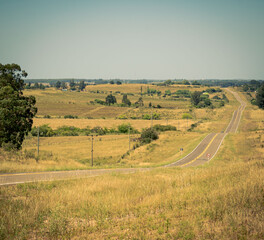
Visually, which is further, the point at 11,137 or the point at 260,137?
the point at 260,137

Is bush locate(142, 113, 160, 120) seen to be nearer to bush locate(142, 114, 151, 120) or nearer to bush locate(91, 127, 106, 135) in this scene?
bush locate(142, 114, 151, 120)

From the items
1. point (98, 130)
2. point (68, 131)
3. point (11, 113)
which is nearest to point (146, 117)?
point (98, 130)

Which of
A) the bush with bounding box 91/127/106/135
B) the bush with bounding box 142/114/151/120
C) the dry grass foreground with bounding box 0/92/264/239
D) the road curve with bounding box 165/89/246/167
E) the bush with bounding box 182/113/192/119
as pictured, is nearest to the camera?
the dry grass foreground with bounding box 0/92/264/239

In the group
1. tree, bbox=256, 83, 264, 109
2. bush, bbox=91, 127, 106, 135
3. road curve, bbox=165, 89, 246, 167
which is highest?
tree, bbox=256, 83, 264, 109

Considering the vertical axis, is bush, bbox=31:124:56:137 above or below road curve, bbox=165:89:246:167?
below

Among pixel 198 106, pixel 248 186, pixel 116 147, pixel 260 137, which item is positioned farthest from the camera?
pixel 198 106

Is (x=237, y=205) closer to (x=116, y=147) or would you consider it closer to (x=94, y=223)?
(x=94, y=223)

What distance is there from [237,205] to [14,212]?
7.38 meters

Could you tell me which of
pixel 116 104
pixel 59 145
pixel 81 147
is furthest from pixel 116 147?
pixel 116 104

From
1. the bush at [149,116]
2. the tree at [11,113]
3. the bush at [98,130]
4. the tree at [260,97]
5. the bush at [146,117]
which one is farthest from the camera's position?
the tree at [260,97]

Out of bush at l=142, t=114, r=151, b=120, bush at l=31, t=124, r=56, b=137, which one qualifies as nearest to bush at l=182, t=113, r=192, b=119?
bush at l=142, t=114, r=151, b=120

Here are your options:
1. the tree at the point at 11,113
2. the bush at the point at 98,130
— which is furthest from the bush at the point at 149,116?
the tree at the point at 11,113

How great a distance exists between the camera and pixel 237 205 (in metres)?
8.62

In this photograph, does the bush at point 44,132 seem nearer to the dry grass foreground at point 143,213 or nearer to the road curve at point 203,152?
the road curve at point 203,152
